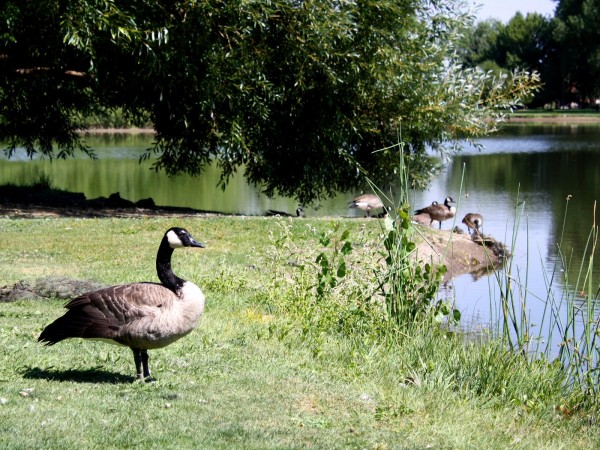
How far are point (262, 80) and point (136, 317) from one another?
42.7ft

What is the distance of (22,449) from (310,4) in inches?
596

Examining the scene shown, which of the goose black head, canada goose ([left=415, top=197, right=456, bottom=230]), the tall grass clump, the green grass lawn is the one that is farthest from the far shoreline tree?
the goose black head

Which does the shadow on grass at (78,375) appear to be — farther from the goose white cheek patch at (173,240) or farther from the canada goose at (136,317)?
the goose white cheek patch at (173,240)

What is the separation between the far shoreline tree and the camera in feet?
59.8

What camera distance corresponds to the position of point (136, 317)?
674 centimetres

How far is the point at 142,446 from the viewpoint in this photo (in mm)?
5629

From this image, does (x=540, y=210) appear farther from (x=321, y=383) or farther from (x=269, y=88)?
(x=321, y=383)

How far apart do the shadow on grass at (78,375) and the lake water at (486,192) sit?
7173mm

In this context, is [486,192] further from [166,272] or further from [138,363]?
[138,363]

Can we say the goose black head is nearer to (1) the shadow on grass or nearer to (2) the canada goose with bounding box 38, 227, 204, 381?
(2) the canada goose with bounding box 38, 227, 204, 381

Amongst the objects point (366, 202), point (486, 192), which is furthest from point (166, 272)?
point (486, 192)

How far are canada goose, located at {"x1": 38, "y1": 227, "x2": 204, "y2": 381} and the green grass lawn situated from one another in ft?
1.30

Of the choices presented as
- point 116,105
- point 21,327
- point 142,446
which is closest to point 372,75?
point 116,105

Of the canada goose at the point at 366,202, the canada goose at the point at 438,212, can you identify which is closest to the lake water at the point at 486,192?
the canada goose at the point at 438,212
